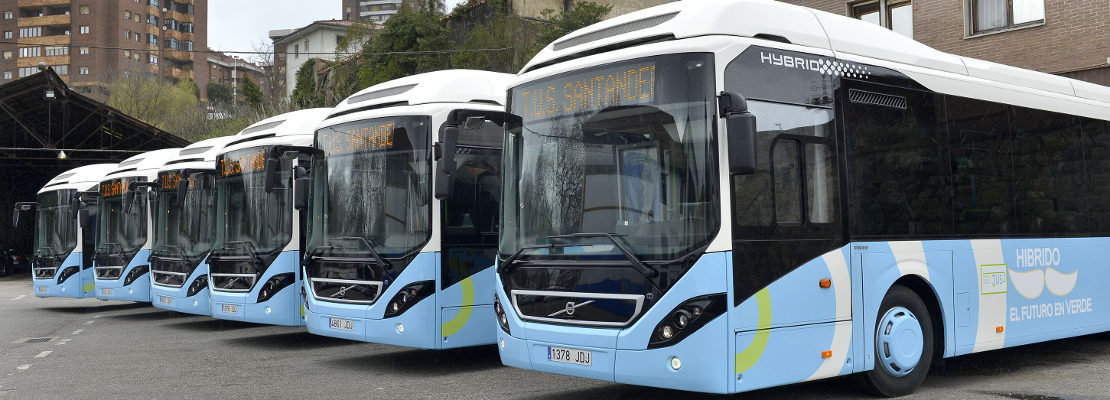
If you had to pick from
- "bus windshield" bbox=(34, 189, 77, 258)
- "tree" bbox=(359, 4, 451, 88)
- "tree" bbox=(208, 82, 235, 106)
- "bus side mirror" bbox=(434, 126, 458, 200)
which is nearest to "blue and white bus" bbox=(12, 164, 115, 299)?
"bus windshield" bbox=(34, 189, 77, 258)

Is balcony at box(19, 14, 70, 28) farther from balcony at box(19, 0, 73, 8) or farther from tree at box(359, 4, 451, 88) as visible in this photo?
tree at box(359, 4, 451, 88)

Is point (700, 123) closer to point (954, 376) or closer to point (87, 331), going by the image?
point (954, 376)

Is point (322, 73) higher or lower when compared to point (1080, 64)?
higher

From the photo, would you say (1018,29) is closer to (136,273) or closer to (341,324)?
(341,324)

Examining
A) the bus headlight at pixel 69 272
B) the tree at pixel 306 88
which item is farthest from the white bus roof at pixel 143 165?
the tree at pixel 306 88

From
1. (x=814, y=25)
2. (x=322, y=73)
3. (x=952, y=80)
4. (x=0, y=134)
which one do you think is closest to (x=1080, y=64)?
(x=952, y=80)

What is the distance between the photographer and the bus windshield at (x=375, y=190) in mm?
10133

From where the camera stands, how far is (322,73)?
65125 millimetres

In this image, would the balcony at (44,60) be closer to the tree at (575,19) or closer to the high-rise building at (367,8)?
the high-rise building at (367,8)

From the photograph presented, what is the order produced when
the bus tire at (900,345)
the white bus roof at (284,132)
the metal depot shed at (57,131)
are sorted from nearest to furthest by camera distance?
the bus tire at (900,345)
the white bus roof at (284,132)
the metal depot shed at (57,131)

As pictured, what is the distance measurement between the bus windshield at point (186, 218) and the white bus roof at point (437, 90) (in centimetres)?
450

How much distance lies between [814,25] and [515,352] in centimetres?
333

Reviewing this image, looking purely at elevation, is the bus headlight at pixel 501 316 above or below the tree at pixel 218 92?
below

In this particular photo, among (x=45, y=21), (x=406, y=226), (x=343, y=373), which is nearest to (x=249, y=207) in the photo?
(x=343, y=373)
